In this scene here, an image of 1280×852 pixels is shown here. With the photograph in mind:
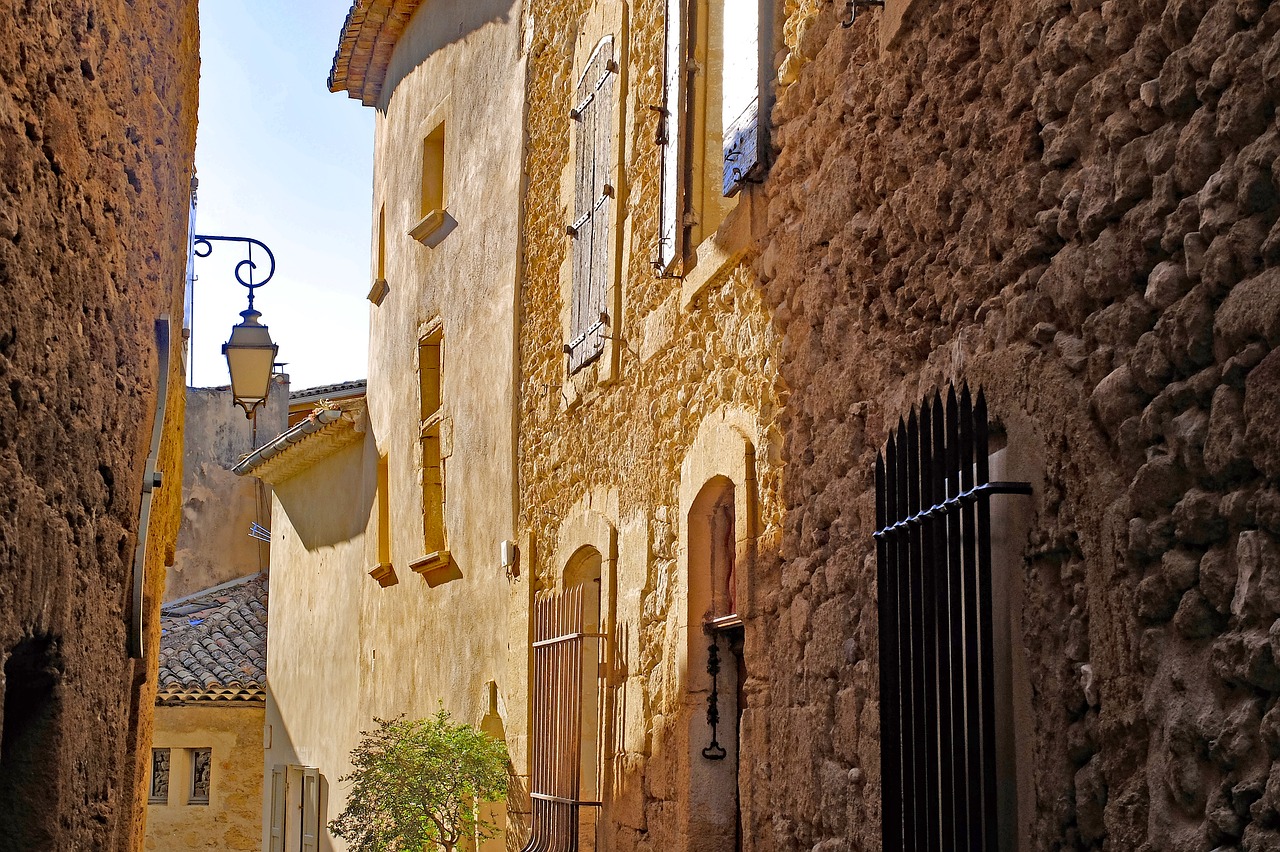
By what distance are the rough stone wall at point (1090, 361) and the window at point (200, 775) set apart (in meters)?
18.7

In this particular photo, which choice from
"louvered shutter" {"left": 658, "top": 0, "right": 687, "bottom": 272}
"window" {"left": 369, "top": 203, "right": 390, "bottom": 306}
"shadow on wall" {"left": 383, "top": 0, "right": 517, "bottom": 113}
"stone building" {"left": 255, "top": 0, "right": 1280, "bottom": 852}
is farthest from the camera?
"window" {"left": 369, "top": 203, "right": 390, "bottom": 306}

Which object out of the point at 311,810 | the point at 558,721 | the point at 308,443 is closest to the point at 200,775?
the point at 311,810

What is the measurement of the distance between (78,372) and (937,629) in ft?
8.65

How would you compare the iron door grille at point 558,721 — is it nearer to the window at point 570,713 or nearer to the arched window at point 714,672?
the window at point 570,713

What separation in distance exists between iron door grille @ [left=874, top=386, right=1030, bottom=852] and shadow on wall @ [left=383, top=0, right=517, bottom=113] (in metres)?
7.62

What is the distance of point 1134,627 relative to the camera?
338 cm

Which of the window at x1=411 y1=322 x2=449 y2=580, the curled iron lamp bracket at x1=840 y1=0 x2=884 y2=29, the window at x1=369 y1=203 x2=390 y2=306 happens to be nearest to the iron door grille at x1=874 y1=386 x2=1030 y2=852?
the curled iron lamp bracket at x1=840 y1=0 x2=884 y2=29

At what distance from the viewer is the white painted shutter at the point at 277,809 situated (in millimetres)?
19016

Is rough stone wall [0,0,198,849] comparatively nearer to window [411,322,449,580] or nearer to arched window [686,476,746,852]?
arched window [686,476,746,852]

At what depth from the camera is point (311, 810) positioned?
17.2 metres

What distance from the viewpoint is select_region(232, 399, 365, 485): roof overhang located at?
51.7 ft

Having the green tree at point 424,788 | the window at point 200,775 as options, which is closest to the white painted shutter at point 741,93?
the green tree at point 424,788

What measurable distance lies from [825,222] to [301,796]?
14119 millimetres

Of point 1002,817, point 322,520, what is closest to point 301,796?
point 322,520
